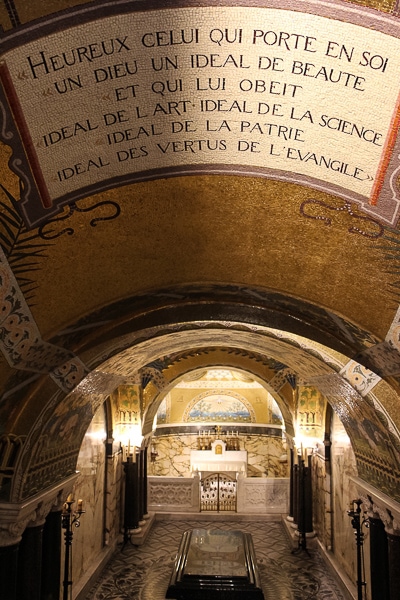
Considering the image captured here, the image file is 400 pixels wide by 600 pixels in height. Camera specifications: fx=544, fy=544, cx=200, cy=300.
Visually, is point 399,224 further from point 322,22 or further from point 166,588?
Result: point 166,588

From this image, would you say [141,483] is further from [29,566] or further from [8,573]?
[8,573]

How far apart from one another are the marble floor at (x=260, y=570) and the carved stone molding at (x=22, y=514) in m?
4.29

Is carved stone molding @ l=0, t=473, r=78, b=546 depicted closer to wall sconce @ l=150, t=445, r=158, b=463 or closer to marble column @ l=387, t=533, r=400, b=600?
marble column @ l=387, t=533, r=400, b=600

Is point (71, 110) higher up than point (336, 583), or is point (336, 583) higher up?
point (71, 110)

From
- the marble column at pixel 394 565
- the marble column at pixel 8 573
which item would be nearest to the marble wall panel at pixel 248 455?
the marble column at pixel 394 565

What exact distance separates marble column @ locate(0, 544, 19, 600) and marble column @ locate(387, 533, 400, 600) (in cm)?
472

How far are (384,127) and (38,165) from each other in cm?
204

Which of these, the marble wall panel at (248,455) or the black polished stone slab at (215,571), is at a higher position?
the marble wall panel at (248,455)

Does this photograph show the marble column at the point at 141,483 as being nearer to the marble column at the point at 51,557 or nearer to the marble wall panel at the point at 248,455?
the marble wall panel at the point at 248,455

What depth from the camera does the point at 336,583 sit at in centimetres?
1107

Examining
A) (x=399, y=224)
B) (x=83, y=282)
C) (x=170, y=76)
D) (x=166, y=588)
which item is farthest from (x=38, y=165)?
(x=166, y=588)

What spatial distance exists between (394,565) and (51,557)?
15.4 feet

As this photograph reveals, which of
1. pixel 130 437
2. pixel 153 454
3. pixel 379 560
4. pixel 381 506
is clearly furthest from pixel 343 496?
pixel 153 454

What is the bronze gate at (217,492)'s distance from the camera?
1752 centimetres
